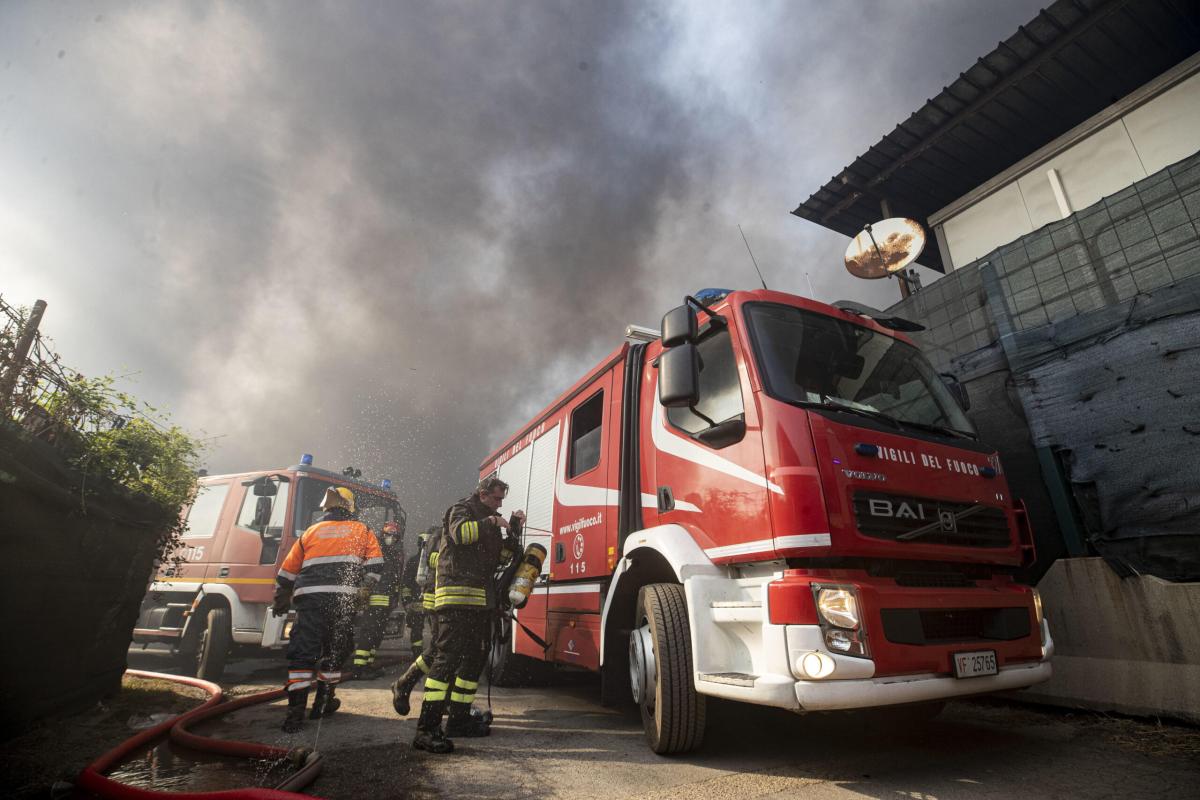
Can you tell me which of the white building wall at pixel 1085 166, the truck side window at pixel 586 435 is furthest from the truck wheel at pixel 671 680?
the white building wall at pixel 1085 166

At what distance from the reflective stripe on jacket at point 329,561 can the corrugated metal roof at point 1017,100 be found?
9.39 m

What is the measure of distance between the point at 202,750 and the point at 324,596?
1385 millimetres

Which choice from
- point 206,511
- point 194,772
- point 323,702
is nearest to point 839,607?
point 194,772

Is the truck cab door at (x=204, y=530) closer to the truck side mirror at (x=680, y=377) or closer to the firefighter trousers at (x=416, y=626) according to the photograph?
the firefighter trousers at (x=416, y=626)

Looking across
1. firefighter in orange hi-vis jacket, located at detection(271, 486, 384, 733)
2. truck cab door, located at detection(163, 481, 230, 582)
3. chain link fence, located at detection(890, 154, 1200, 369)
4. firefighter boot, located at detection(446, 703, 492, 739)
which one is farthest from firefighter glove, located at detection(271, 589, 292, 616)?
chain link fence, located at detection(890, 154, 1200, 369)

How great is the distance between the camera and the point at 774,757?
3061mm

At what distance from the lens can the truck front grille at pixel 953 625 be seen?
246 centimetres

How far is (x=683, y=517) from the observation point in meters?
3.30

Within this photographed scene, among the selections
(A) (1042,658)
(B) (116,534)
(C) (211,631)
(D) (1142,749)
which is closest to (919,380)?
(A) (1042,658)

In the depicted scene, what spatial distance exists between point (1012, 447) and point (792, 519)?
134 inches

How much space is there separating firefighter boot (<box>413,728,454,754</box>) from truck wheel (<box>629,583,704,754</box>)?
1.20 meters

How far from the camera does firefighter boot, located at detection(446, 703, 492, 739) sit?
3680 mm

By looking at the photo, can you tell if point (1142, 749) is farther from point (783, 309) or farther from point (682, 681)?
point (783, 309)

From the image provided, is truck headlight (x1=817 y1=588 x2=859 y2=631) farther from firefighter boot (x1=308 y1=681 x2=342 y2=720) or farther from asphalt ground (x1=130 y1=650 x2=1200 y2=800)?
firefighter boot (x1=308 y1=681 x2=342 y2=720)
